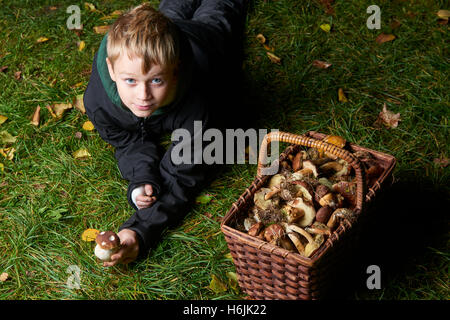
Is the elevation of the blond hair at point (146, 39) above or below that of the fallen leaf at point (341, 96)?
above

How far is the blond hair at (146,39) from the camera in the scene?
87.4 inches

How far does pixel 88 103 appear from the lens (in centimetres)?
293

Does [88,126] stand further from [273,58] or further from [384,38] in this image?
[384,38]

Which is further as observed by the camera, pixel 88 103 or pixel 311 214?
pixel 88 103

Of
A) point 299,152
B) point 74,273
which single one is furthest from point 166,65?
point 74,273

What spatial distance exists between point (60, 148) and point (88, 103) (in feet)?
1.42

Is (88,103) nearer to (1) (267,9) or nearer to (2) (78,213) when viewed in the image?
(2) (78,213)

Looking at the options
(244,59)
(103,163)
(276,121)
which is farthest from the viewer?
(244,59)

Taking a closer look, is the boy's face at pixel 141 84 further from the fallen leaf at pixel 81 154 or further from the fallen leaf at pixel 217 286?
the fallen leaf at pixel 217 286

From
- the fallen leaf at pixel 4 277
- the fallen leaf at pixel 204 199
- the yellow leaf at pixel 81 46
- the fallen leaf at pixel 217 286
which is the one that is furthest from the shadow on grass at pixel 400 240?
the yellow leaf at pixel 81 46

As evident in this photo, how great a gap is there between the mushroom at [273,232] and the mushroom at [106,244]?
0.73 meters

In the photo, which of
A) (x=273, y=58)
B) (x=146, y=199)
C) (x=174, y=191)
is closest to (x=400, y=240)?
(x=174, y=191)

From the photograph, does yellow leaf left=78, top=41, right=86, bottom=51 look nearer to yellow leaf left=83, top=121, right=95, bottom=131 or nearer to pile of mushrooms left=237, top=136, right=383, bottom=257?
yellow leaf left=83, top=121, right=95, bottom=131

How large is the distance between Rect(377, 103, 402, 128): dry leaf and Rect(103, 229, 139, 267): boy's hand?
1.74 m
